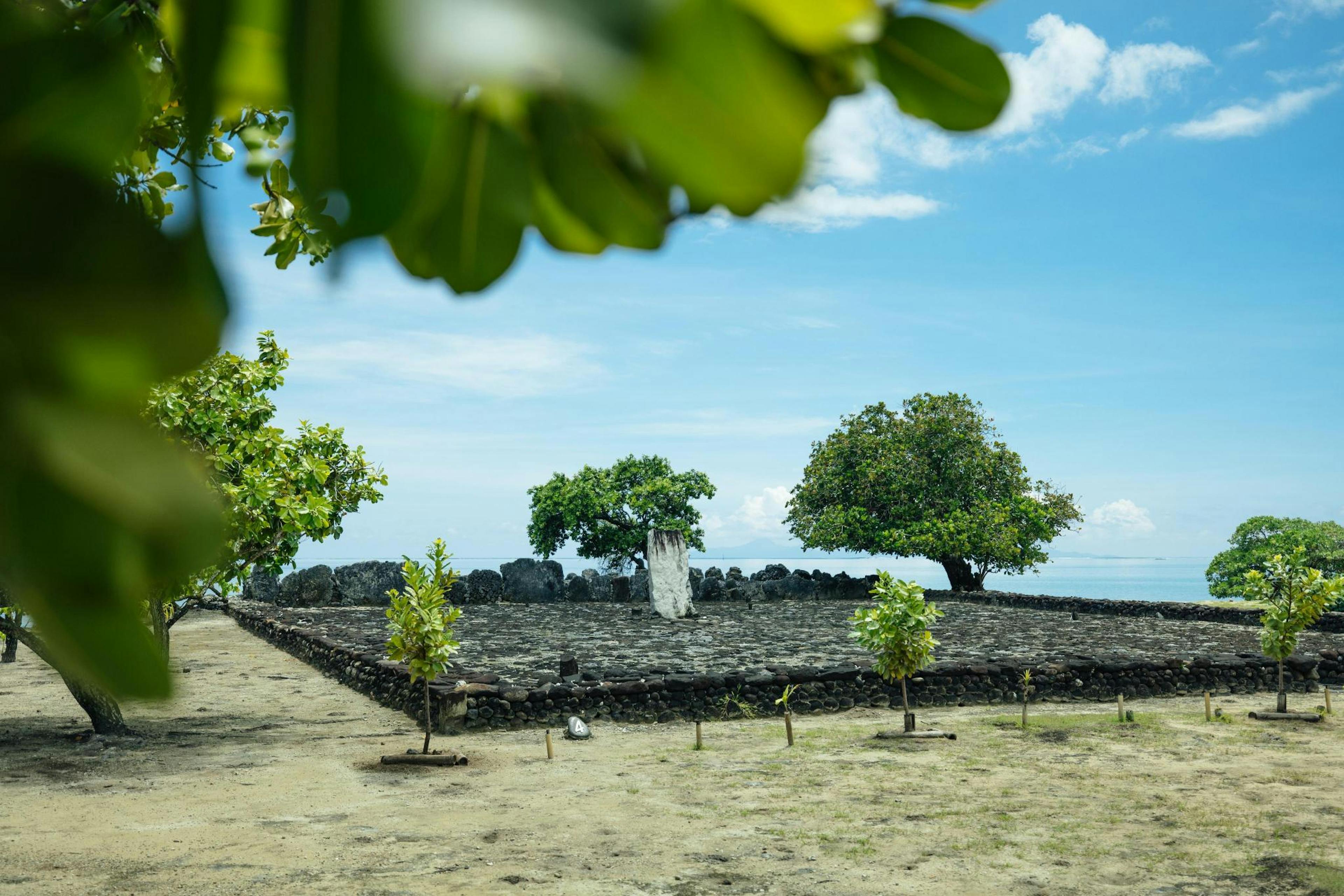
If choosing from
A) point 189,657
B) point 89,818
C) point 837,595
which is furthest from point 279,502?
point 837,595

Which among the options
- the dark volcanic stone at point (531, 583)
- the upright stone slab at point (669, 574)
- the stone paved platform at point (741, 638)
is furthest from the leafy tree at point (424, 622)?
the dark volcanic stone at point (531, 583)

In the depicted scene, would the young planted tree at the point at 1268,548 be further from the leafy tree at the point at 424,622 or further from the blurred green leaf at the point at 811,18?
the blurred green leaf at the point at 811,18

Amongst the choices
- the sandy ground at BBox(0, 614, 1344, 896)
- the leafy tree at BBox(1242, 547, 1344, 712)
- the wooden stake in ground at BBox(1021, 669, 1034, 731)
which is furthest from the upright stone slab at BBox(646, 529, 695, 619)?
the leafy tree at BBox(1242, 547, 1344, 712)

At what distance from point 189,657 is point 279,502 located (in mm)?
12551

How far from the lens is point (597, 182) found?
373mm

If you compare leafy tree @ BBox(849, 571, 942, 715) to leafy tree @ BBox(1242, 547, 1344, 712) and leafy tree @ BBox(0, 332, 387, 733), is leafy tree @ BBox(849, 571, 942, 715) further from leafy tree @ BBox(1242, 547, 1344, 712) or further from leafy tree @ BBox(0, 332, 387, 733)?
leafy tree @ BBox(0, 332, 387, 733)

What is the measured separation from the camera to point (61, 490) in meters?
0.24

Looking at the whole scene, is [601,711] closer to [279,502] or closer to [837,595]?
[279,502]

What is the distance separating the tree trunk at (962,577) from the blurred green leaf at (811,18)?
111 feet

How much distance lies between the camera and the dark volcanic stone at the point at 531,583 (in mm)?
29750

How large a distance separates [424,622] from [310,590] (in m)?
21.5

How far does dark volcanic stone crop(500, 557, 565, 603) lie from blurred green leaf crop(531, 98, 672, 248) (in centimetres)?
2989

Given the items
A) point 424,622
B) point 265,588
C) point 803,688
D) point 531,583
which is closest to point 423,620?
point 424,622

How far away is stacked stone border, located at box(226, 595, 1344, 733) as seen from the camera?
37.9 ft
